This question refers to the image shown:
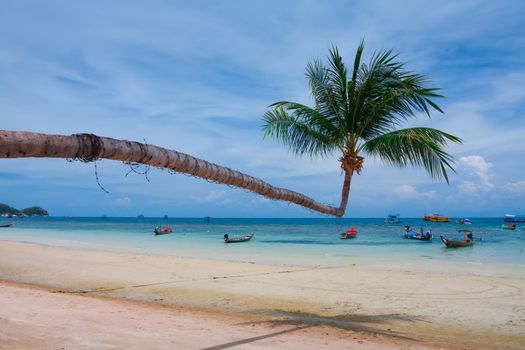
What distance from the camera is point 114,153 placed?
12.1 feet

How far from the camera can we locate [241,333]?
6895mm

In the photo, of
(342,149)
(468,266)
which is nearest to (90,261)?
(342,149)

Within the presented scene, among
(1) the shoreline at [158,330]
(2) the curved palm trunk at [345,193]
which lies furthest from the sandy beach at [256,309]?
(2) the curved palm trunk at [345,193]

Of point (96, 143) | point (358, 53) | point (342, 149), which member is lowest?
point (96, 143)

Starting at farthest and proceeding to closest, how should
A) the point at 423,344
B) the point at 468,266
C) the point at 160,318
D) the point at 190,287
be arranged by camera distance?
the point at 468,266 → the point at 190,287 → the point at 160,318 → the point at 423,344

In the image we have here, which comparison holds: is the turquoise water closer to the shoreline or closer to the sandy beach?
the sandy beach

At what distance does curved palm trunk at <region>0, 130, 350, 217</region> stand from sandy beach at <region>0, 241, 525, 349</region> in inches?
95.0

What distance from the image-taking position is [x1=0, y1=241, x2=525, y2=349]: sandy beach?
6.55 m

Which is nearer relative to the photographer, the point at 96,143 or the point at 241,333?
the point at 96,143

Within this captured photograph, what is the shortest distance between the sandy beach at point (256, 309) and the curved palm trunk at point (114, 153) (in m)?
2.41

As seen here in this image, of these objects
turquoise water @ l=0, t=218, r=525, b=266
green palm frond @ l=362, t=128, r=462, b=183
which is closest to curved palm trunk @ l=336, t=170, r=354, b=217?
green palm frond @ l=362, t=128, r=462, b=183

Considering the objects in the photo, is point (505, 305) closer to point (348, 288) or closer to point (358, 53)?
point (348, 288)

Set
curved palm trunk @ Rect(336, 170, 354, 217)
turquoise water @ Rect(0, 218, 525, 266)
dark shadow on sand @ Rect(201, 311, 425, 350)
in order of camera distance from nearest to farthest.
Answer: curved palm trunk @ Rect(336, 170, 354, 217) → dark shadow on sand @ Rect(201, 311, 425, 350) → turquoise water @ Rect(0, 218, 525, 266)

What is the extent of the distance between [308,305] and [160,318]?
3704mm
